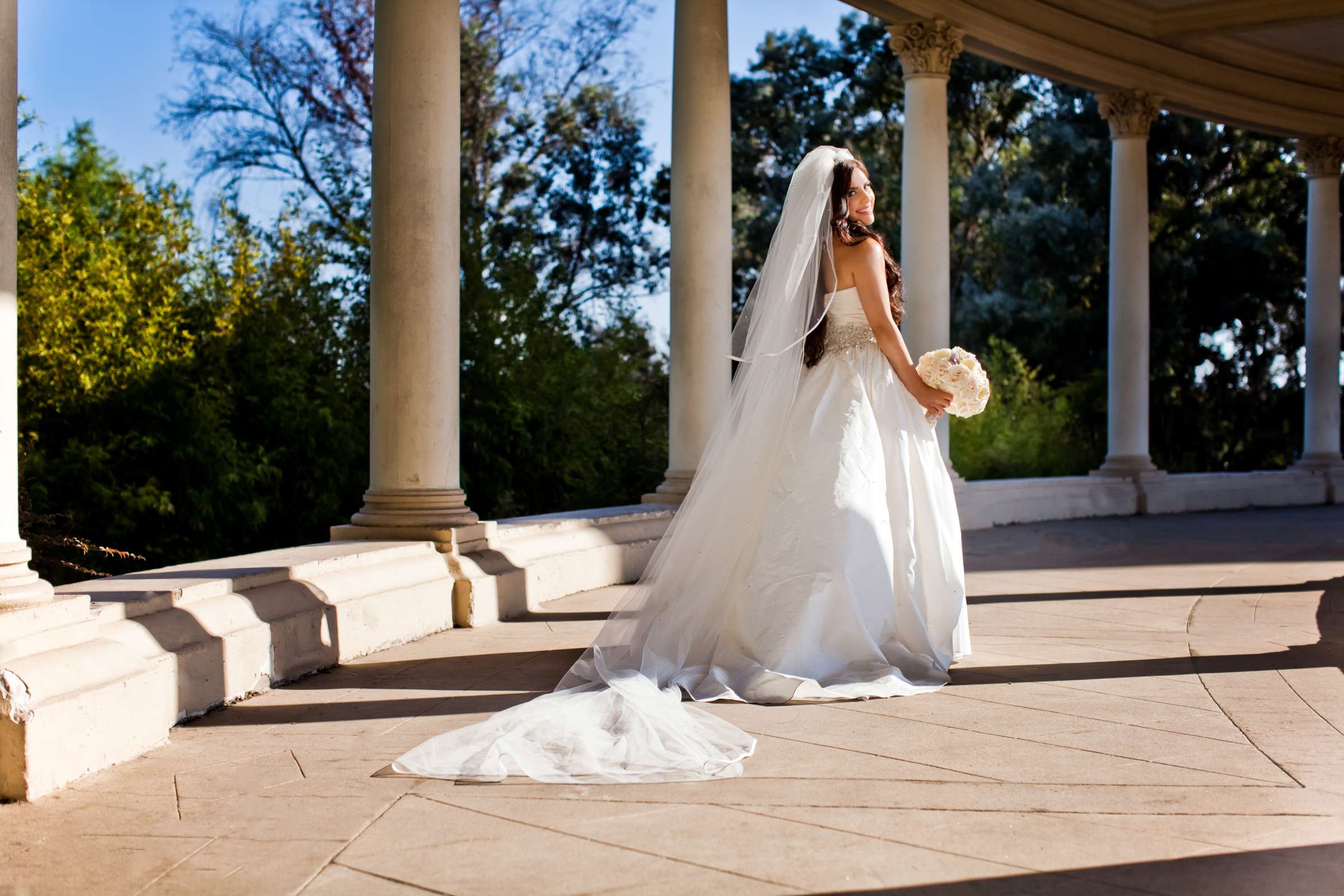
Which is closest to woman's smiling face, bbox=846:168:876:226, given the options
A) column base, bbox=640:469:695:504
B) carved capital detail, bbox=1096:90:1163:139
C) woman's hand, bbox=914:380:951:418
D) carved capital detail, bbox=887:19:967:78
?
woman's hand, bbox=914:380:951:418

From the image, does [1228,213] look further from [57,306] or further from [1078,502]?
[57,306]

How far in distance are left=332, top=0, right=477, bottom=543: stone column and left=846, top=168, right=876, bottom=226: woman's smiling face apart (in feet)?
16.4

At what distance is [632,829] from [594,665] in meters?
3.97

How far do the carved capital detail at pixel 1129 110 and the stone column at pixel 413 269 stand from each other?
21386 millimetres

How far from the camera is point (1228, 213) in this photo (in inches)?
2062

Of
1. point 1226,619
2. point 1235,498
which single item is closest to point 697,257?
point 1226,619

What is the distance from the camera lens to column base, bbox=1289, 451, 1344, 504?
37.0m

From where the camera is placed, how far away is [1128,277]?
3241 centimetres

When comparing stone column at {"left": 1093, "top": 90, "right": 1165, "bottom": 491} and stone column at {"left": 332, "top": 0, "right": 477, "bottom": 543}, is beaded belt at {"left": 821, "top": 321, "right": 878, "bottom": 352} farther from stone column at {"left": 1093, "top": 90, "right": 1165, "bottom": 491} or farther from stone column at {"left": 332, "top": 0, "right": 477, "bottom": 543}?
stone column at {"left": 1093, "top": 90, "right": 1165, "bottom": 491}

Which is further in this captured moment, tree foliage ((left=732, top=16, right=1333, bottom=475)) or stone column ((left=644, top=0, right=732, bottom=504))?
tree foliage ((left=732, top=16, right=1333, bottom=475))

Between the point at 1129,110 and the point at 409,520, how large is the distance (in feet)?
77.6

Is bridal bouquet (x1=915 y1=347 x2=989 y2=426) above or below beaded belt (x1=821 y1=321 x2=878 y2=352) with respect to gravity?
below

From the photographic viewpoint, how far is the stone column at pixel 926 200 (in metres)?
26.2

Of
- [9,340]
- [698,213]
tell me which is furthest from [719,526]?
[698,213]
